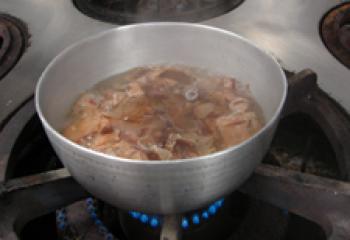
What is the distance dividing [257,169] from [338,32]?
64 centimetres

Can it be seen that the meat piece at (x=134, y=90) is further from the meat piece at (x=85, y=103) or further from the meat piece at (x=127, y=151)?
the meat piece at (x=127, y=151)

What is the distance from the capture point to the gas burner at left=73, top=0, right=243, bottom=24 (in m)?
1.32

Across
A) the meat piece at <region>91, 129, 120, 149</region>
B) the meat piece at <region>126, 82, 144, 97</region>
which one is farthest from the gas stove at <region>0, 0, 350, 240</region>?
the meat piece at <region>126, 82, 144, 97</region>

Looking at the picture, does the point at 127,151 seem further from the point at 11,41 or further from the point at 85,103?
the point at 11,41

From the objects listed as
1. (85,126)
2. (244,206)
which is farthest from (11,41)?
(244,206)

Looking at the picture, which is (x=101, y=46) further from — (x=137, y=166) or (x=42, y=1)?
(x=42, y=1)

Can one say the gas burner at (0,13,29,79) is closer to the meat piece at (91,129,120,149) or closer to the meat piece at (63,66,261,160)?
the meat piece at (63,66,261,160)

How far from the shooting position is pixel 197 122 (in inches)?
33.9

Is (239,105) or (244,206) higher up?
(239,105)

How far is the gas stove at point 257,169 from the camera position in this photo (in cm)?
79

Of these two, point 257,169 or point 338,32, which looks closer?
point 257,169

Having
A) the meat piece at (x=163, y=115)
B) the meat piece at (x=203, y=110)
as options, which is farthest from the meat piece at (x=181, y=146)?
the meat piece at (x=203, y=110)

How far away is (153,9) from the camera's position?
1.38 m

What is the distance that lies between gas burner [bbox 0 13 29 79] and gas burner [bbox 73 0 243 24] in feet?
0.74
